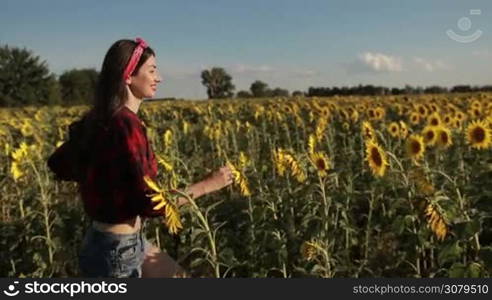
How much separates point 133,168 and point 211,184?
1.07 ft

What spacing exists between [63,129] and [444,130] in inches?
248

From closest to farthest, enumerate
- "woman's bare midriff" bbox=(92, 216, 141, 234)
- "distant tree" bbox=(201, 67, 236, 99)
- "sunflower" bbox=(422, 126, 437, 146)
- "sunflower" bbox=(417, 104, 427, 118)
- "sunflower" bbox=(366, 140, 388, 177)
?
"woman's bare midriff" bbox=(92, 216, 141, 234), "sunflower" bbox=(366, 140, 388, 177), "sunflower" bbox=(422, 126, 437, 146), "sunflower" bbox=(417, 104, 427, 118), "distant tree" bbox=(201, 67, 236, 99)

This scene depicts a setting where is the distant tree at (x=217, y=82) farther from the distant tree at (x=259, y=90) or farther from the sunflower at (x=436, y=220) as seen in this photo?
the sunflower at (x=436, y=220)

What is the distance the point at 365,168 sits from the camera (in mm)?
5656

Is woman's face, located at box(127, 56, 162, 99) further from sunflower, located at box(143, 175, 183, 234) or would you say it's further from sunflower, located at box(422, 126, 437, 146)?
sunflower, located at box(422, 126, 437, 146)

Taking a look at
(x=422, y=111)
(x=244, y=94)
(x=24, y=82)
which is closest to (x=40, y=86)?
(x=24, y=82)

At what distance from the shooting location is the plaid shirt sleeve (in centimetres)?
243

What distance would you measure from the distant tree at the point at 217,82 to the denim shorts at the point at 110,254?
2502 cm

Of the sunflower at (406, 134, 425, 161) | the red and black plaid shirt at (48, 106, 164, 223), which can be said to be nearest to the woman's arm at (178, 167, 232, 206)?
the red and black plaid shirt at (48, 106, 164, 223)

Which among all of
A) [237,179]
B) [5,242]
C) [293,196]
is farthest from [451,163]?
[5,242]

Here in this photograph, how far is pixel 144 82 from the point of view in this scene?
8.64 feet

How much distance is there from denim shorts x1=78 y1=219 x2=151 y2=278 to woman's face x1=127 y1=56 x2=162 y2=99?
1.81 feet

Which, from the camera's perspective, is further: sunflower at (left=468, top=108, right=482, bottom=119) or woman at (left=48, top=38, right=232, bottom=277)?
sunflower at (left=468, top=108, right=482, bottom=119)

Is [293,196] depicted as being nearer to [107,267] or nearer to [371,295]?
[371,295]
